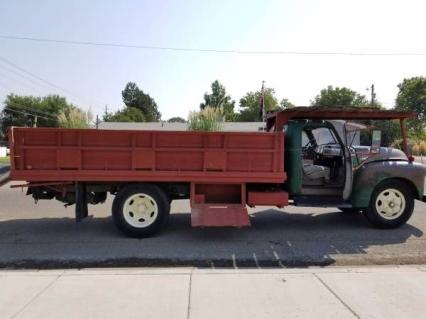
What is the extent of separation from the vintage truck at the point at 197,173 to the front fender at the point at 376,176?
2cm

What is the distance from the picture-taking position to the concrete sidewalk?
169 inches

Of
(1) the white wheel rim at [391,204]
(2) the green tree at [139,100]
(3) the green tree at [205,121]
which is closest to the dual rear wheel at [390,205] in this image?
(1) the white wheel rim at [391,204]

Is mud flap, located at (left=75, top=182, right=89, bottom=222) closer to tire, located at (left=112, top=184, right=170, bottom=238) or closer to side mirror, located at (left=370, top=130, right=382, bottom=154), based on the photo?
tire, located at (left=112, top=184, right=170, bottom=238)

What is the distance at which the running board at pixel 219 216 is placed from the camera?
24.7ft

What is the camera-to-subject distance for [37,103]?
9662cm

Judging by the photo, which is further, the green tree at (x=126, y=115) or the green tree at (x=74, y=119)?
the green tree at (x=126, y=115)

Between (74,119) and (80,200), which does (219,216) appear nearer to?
(80,200)

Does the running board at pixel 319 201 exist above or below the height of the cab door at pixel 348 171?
below

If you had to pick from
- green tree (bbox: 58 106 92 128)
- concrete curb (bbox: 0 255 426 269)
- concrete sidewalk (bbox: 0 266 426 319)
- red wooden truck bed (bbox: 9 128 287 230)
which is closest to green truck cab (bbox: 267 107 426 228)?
red wooden truck bed (bbox: 9 128 287 230)

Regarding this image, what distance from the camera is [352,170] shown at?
27.0 feet

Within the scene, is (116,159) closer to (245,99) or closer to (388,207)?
(388,207)

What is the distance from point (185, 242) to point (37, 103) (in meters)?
97.2

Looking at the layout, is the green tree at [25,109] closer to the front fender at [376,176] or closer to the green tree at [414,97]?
the green tree at [414,97]

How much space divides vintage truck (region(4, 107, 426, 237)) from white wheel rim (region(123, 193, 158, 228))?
0.02 m
